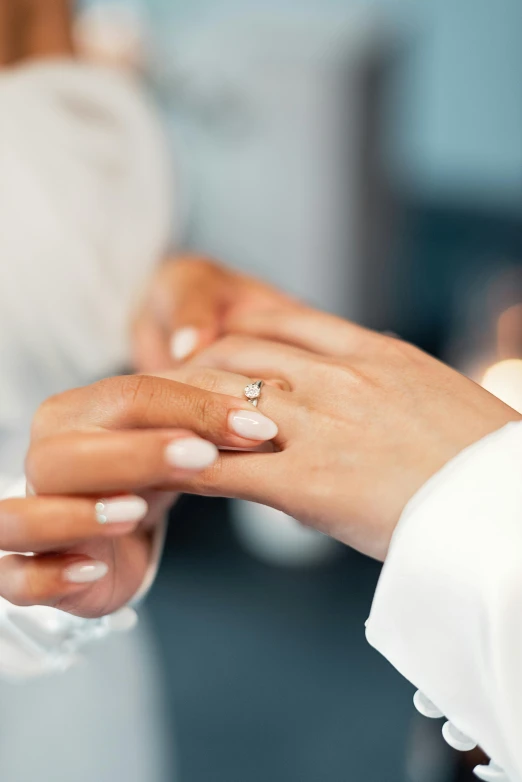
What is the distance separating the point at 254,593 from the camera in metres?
1.93

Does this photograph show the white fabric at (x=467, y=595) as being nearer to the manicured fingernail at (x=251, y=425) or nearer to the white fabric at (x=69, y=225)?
the manicured fingernail at (x=251, y=425)

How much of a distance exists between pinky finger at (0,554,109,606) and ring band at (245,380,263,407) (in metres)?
0.16

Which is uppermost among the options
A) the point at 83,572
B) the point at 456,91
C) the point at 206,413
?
the point at 456,91

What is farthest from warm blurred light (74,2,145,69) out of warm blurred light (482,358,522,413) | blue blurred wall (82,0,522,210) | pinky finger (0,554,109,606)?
pinky finger (0,554,109,606)

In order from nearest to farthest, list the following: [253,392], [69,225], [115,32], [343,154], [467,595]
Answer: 1. [467,595]
2. [253,392]
3. [69,225]
4. [115,32]
5. [343,154]

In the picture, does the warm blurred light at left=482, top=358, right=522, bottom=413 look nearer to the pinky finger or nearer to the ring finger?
the ring finger

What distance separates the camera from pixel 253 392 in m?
0.55

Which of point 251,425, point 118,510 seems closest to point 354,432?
point 251,425

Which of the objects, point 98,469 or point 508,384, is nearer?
point 98,469

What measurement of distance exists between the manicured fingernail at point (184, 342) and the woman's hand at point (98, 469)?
7.4 inches

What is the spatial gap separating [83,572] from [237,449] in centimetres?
14

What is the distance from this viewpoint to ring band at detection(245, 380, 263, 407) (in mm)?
550

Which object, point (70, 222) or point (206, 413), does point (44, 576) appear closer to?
point (206, 413)

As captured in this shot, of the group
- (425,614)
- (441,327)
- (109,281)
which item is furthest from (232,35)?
(425,614)
